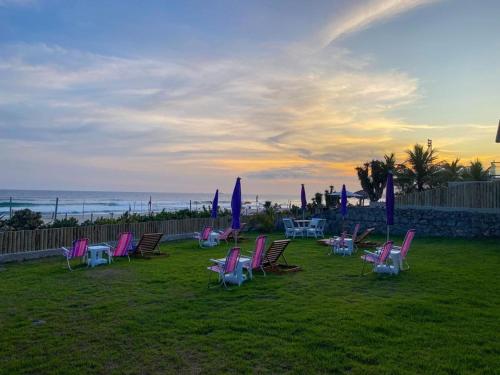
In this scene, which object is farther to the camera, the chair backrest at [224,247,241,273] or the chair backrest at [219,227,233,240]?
the chair backrest at [219,227,233,240]

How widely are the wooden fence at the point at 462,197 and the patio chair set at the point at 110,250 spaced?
1149 cm

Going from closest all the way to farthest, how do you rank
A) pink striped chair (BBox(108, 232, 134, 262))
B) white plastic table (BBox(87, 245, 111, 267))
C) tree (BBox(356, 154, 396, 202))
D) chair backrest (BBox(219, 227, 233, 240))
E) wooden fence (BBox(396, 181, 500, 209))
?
white plastic table (BBox(87, 245, 111, 267))
pink striped chair (BBox(108, 232, 134, 262))
chair backrest (BBox(219, 227, 233, 240))
wooden fence (BBox(396, 181, 500, 209))
tree (BBox(356, 154, 396, 202))

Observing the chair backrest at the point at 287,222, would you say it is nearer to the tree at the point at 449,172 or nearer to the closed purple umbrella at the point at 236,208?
the closed purple umbrella at the point at 236,208

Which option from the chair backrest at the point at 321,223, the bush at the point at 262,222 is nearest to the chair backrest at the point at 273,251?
the chair backrest at the point at 321,223

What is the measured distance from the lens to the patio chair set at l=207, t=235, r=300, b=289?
26.2 feet

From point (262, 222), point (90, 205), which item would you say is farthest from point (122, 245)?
point (90, 205)

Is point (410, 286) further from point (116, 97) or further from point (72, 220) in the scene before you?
point (116, 97)

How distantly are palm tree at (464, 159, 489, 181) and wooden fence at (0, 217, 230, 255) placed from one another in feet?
55.2

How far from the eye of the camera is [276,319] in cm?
565

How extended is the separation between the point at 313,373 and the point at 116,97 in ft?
49.4

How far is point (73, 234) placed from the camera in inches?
504

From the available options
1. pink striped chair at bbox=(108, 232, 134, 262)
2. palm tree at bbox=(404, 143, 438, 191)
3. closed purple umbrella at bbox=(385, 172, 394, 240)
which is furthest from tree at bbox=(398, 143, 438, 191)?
pink striped chair at bbox=(108, 232, 134, 262)

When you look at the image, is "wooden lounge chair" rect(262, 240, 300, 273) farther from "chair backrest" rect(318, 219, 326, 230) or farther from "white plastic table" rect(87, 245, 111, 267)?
"chair backrest" rect(318, 219, 326, 230)

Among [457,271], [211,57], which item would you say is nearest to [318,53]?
[211,57]
